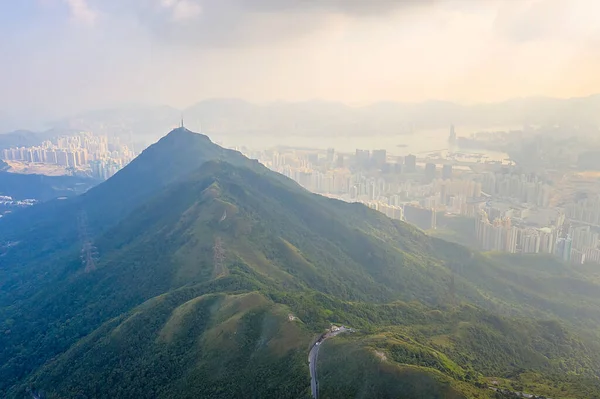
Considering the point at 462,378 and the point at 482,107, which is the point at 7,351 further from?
the point at 482,107

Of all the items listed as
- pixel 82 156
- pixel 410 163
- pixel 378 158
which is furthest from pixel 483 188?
pixel 82 156

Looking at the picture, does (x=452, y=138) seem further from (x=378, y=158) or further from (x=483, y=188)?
(x=483, y=188)

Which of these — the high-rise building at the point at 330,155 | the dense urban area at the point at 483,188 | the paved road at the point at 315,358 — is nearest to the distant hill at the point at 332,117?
the dense urban area at the point at 483,188

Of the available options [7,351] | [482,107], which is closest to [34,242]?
[7,351]

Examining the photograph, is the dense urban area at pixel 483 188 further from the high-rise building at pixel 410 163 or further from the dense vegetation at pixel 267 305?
the dense vegetation at pixel 267 305

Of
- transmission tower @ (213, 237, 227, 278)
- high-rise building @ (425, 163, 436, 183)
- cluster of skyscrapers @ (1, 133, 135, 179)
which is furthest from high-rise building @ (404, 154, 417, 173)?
transmission tower @ (213, 237, 227, 278)
